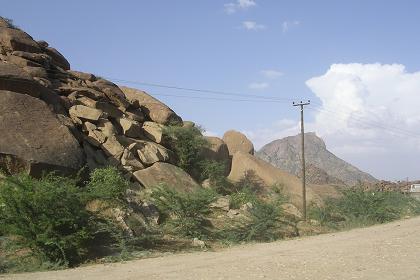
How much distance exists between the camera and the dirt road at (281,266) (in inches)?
405

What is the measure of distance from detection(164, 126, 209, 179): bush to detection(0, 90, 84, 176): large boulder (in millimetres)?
10114

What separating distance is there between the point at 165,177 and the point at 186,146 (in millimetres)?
5054

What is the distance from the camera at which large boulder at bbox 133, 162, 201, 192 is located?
85.1 ft

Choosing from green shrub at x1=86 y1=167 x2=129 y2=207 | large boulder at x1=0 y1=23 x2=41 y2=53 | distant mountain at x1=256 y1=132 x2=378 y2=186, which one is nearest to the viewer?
green shrub at x1=86 y1=167 x2=129 y2=207

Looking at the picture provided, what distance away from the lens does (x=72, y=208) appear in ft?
48.6

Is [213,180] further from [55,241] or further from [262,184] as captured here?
[55,241]

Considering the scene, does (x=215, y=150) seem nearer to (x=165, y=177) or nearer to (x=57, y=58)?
(x=165, y=177)

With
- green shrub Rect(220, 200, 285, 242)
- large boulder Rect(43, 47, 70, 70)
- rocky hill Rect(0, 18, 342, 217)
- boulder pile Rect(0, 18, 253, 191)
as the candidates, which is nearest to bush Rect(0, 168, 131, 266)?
rocky hill Rect(0, 18, 342, 217)

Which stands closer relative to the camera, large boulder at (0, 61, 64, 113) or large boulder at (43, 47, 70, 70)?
large boulder at (0, 61, 64, 113)

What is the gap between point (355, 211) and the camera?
29750 millimetres

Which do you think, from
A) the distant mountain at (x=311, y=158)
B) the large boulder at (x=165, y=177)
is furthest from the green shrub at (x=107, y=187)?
the distant mountain at (x=311, y=158)

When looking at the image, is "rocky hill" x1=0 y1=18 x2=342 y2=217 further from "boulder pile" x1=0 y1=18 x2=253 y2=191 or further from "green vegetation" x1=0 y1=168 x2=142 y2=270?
"green vegetation" x1=0 y1=168 x2=142 y2=270

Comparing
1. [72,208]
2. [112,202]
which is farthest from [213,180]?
[72,208]

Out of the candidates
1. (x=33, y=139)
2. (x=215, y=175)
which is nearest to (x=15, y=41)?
(x=33, y=139)
